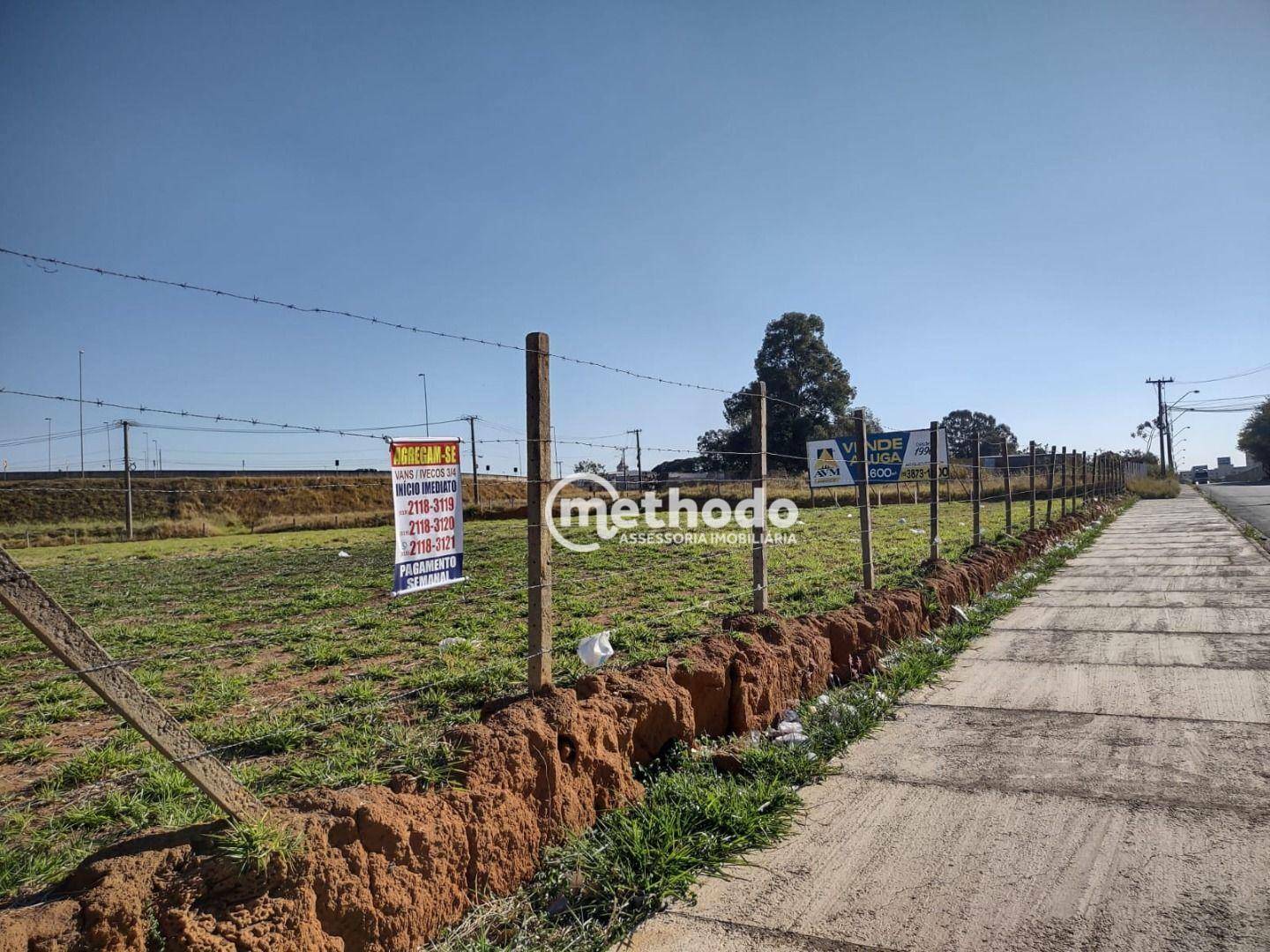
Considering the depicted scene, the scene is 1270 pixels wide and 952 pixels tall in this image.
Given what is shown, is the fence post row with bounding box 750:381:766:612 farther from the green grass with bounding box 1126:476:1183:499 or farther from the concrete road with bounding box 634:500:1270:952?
the green grass with bounding box 1126:476:1183:499

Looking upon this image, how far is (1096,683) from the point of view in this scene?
5875 mm

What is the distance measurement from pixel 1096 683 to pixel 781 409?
48.6 metres

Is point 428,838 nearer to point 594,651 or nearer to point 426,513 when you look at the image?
point 426,513

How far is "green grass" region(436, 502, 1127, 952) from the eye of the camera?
293 centimetres

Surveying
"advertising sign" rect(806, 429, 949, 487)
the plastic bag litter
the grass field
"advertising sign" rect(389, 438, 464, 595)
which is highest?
"advertising sign" rect(806, 429, 949, 487)

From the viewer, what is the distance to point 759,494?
21.3ft

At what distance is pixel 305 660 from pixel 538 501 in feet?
10.5

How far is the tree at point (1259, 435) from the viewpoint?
8800 cm

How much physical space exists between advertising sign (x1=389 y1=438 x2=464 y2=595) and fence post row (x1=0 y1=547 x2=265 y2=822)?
1.23 meters

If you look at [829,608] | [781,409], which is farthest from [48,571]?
[781,409]

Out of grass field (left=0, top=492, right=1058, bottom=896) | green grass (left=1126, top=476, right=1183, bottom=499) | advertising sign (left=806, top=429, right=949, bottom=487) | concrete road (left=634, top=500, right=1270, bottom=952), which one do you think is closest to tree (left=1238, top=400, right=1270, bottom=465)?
green grass (left=1126, top=476, right=1183, bottom=499)

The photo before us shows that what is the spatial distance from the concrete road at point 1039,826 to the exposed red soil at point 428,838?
0.73m

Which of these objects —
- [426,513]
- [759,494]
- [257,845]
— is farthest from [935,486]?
[257,845]

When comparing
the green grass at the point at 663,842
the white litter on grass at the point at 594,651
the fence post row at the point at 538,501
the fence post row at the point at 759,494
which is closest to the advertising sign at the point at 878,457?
the fence post row at the point at 759,494
